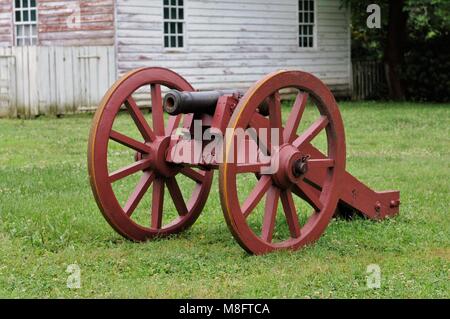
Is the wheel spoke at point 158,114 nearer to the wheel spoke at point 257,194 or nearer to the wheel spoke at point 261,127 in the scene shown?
the wheel spoke at point 261,127

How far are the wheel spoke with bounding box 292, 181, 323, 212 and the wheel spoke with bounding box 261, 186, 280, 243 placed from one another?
282 mm

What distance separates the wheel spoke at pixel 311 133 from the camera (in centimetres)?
736

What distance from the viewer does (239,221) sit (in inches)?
262

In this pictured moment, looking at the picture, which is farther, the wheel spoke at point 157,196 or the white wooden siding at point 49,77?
the white wooden siding at point 49,77

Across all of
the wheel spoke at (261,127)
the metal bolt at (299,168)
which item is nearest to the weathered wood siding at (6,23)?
the wheel spoke at (261,127)

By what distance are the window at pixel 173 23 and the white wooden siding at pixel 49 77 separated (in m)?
1.99

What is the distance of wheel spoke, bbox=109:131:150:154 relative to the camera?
7422mm

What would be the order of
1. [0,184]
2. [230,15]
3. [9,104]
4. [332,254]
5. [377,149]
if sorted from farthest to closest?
1. [230,15]
2. [9,104]
3. [377,149]
4. [0,184]
5. [332,254]

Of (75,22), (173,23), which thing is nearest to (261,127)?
(75,22)

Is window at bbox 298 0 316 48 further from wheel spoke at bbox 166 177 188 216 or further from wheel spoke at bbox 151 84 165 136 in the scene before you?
wheel spoke at bbox 151 84 165 136

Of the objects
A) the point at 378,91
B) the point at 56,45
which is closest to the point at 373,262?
the point at 56,45

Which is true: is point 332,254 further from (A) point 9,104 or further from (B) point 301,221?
(A) point 9,104

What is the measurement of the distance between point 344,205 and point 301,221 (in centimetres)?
54

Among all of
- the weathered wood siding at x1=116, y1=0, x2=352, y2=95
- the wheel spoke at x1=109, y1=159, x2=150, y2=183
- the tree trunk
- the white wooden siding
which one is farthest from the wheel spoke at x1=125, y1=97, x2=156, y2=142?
the tree trunk
